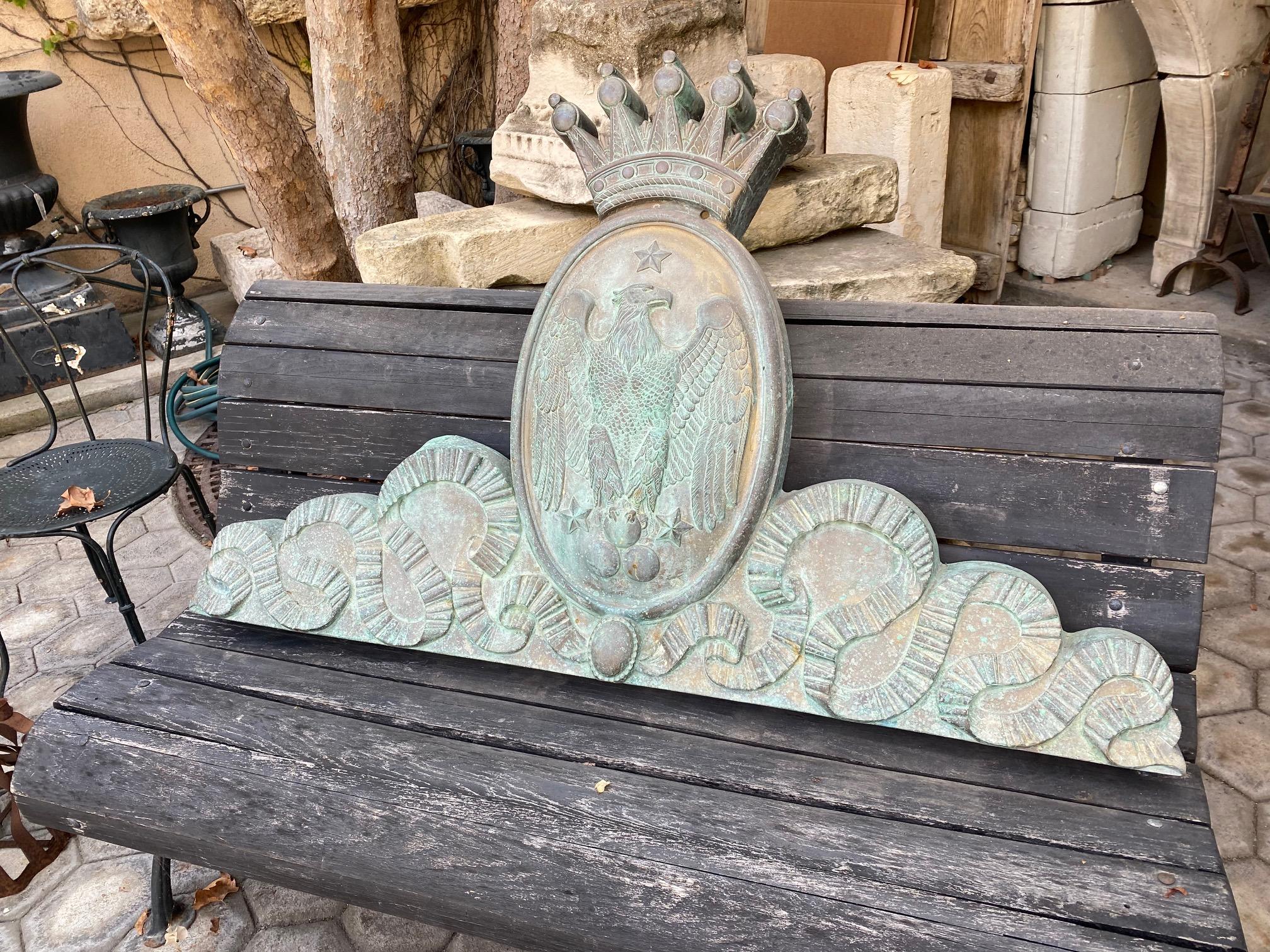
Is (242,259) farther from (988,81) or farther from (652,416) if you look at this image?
(652,416)

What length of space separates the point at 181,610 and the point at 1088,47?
4.32m

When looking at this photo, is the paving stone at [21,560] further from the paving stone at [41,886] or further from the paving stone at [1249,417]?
the paving stone at [1249,417]

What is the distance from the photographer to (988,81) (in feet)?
14.4

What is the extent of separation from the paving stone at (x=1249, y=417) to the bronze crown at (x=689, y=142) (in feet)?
9.71

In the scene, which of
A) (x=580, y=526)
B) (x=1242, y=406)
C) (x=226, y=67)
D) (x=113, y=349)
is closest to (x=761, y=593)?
(x=580, y=526)

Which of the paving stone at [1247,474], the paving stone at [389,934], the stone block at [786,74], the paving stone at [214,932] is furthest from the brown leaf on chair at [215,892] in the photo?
the paving stone at [1247,474]

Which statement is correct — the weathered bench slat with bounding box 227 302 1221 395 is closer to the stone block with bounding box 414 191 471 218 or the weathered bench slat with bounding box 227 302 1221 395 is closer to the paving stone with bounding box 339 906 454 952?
the paving stone with bounding box 339 906 454 952

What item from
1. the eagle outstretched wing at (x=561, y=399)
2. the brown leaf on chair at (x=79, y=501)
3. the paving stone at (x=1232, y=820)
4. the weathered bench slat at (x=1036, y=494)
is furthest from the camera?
the brown leaf on chair at (x=79, y=501)

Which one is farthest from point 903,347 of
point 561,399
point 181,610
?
point 181,610

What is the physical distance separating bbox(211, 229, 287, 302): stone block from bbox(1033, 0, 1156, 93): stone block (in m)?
3.68

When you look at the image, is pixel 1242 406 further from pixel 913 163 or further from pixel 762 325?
pixel 762 325

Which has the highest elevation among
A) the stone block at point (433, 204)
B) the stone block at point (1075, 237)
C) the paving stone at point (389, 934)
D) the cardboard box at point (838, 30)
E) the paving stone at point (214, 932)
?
the cardboard box at point (838, 30)

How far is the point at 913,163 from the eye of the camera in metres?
3.94

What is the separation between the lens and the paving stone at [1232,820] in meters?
2.11
